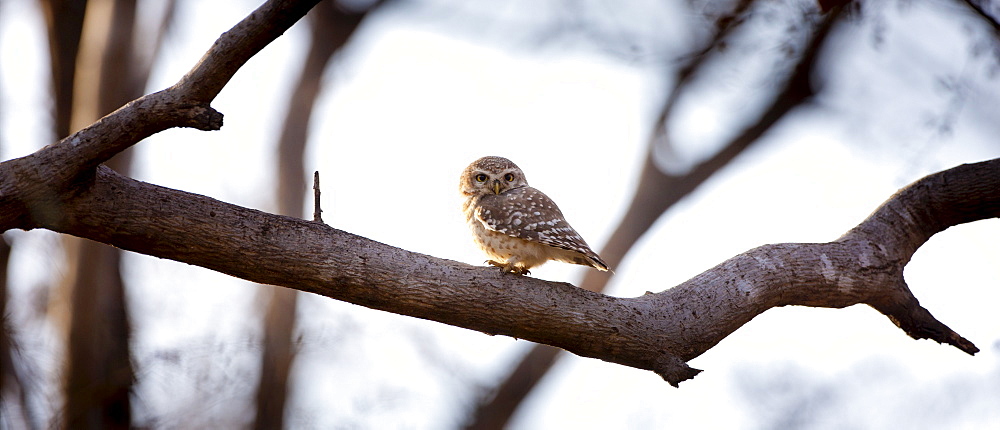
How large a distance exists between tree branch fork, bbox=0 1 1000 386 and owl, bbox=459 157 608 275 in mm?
455

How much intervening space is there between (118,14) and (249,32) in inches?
264

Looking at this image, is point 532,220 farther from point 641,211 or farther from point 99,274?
point 99,274

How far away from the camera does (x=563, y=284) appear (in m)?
4.74

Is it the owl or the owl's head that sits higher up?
the owl's head

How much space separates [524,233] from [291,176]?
519cm

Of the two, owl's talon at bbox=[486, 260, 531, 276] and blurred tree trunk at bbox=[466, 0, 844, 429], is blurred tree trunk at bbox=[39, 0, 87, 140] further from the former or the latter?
owl's talon at bbox=[486, 260, 531, 276]

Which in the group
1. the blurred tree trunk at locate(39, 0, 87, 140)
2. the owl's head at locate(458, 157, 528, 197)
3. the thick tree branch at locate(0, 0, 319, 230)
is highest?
the blurred tree trunk at locate(39, 0, 87, 140)

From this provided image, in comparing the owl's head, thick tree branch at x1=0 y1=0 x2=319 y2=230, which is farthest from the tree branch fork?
the owl's head

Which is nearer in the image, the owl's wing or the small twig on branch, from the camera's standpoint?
the small twig on branch

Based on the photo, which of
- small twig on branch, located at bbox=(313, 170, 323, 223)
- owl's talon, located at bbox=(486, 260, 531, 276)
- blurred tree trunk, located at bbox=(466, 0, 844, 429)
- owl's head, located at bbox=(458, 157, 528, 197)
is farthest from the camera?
blurred tree trunk, located at bbox=(466, 0, 844, 429)

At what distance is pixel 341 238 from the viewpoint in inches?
170

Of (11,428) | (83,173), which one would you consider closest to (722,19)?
(83,173)

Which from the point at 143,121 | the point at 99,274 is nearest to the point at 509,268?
the point at 143,121

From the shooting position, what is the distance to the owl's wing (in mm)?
5246
